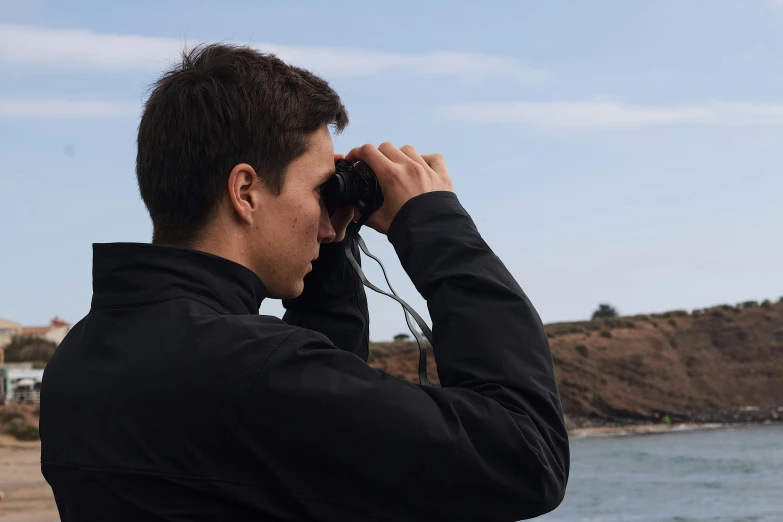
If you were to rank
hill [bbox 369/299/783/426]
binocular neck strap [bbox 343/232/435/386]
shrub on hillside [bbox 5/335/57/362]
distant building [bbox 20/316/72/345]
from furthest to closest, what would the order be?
distant building [bbox 20/316/72/345]
shrub on hillside [bbox 5/335/57/362]
hill [bbox 369/299/783/426]
binocular neck strap [bbox 343/232/435/386]

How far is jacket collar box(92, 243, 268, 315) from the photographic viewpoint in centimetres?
160

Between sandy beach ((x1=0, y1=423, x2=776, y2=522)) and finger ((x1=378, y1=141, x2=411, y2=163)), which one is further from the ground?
finger ((x1=378, y1=141, x2=411, y2=163))

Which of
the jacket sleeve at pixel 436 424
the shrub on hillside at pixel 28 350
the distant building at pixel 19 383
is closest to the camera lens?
the jacket sleeve at pixel 436 424

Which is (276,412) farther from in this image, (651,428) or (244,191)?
(651,428)

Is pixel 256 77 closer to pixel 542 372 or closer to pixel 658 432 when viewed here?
pixel 542 372

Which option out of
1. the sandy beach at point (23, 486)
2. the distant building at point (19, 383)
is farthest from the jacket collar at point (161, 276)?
the distant building at point (19, 383)

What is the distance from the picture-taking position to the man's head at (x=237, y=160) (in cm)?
171

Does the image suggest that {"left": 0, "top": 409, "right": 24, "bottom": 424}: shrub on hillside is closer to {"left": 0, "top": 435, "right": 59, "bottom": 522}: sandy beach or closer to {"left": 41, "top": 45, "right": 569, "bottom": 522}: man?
{"left": 0, "top": 435, "right": 59, "bottom": 522}: sandy beach

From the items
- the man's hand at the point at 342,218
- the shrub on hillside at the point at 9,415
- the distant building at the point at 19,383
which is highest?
the man's hand at the point at 342,218

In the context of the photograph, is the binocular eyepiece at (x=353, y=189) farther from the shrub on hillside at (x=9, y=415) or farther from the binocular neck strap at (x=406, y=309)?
the shrub on hillside at (x=9, y=415)

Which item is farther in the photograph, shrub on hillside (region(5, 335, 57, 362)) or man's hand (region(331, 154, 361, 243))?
shrub on hillside (region(5, 335, 57, 362))

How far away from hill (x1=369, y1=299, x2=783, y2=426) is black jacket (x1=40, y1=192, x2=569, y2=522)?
44493 mm

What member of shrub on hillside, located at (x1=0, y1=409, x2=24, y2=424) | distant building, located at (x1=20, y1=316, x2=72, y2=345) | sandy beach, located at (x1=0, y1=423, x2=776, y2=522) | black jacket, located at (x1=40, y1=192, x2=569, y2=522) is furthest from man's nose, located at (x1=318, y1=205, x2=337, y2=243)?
distant building, located at (x1=20, y1=316, x2=72, y2=345)

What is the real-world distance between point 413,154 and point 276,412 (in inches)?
25.5
